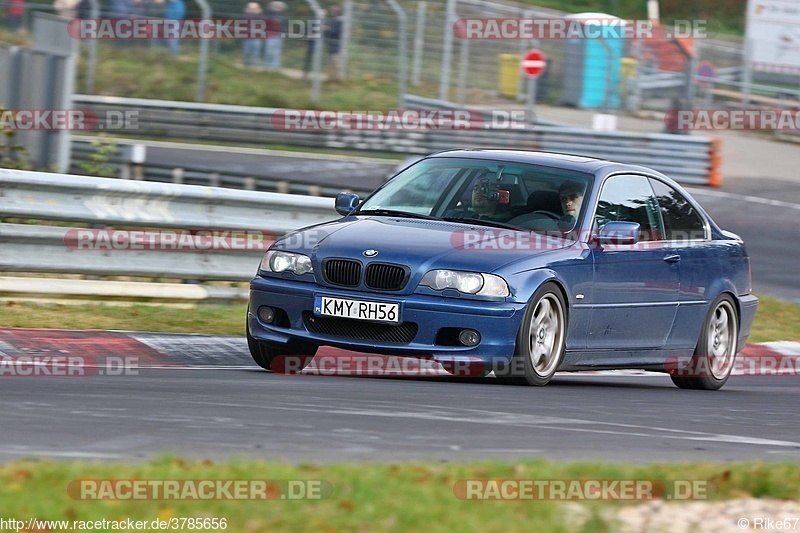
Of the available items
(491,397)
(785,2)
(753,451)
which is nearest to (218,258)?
(491,397)

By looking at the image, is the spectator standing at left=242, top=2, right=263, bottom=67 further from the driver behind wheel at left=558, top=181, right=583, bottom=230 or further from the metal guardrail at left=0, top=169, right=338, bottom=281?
the driver behind wheel at left=558, top=181, right=583, bottom=230

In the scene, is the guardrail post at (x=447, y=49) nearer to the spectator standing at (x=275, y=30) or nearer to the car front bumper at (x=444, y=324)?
the spectator standing at (x=275, y=30)

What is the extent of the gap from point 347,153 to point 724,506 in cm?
2357

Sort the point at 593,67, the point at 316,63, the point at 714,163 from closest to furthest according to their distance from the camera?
the point at 714,163 → the point at 593,67 → the point at 316,63

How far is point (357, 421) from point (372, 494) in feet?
5.83

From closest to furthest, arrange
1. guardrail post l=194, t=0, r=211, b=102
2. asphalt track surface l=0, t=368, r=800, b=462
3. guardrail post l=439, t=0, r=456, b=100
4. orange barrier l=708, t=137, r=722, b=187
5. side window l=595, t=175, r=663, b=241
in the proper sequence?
asphalt track surface l=0, t=368, r=800, b=462 → side window l=595, t=175, r=663, b=241 → orange barrier l=708, t=137, r=722, b=187 → guardrail post l=439, t=0, r=456, b=100 → guardrail post l=194, t=0, r=211, b=102

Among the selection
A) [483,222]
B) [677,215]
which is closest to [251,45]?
[677,215]

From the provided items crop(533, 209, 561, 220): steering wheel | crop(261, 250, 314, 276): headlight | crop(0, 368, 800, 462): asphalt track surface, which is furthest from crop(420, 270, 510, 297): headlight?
crop(533, 209, 561, 220): steering wheel

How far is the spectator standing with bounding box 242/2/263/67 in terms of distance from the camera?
27.8 metres

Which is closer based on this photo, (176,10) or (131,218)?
(131,218)

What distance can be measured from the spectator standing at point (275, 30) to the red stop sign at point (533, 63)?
4.66 meters

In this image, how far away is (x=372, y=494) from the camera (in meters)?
4.79

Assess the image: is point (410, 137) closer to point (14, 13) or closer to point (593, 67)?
point (593, 67)

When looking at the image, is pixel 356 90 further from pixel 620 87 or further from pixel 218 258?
pixel 218 258
